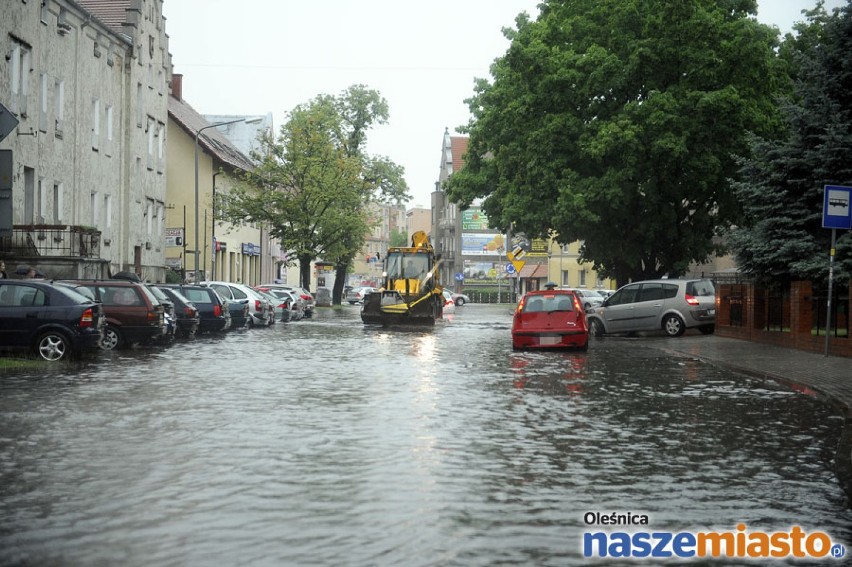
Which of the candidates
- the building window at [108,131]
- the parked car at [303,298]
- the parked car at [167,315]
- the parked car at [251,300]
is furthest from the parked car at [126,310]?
the parked car at [303,298]

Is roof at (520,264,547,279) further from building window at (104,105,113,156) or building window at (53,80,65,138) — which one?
building window at (53,80,65,138)

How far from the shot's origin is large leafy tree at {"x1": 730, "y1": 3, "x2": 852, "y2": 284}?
2548 centimetres

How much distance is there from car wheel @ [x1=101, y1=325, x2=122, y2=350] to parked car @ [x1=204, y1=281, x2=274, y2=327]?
43.4 feet

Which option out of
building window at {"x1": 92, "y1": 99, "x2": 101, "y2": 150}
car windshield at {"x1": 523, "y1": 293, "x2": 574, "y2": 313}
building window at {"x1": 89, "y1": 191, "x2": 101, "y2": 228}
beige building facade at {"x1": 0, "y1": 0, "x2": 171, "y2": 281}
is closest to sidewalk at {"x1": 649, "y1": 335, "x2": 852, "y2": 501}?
car windshield at {"x1": 523, "y1": 293, "x2": 574, "y2": 313}

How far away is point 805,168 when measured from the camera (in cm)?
2633

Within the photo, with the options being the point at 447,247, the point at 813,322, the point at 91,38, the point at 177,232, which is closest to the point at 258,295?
the point at 177,232

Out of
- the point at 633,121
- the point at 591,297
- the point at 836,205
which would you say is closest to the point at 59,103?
the point at 633,121

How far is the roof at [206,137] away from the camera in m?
62.6

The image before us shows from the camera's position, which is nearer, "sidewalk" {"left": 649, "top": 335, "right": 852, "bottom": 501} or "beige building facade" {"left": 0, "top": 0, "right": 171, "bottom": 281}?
"sidewalk" {"left": 649, "top": 335, "right": 852, "bottom": 501}

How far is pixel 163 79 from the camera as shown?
181 ft

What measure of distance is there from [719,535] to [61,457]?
5861mm

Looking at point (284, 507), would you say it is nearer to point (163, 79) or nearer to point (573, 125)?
point (573, 125)

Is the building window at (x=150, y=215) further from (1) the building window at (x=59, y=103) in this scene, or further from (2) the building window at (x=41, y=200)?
(2) the building window at (x=41, y=200)

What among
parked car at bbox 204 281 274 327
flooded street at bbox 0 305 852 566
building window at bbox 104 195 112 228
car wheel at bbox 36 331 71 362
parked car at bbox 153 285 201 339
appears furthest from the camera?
building window at bbox 104 195 112 228
